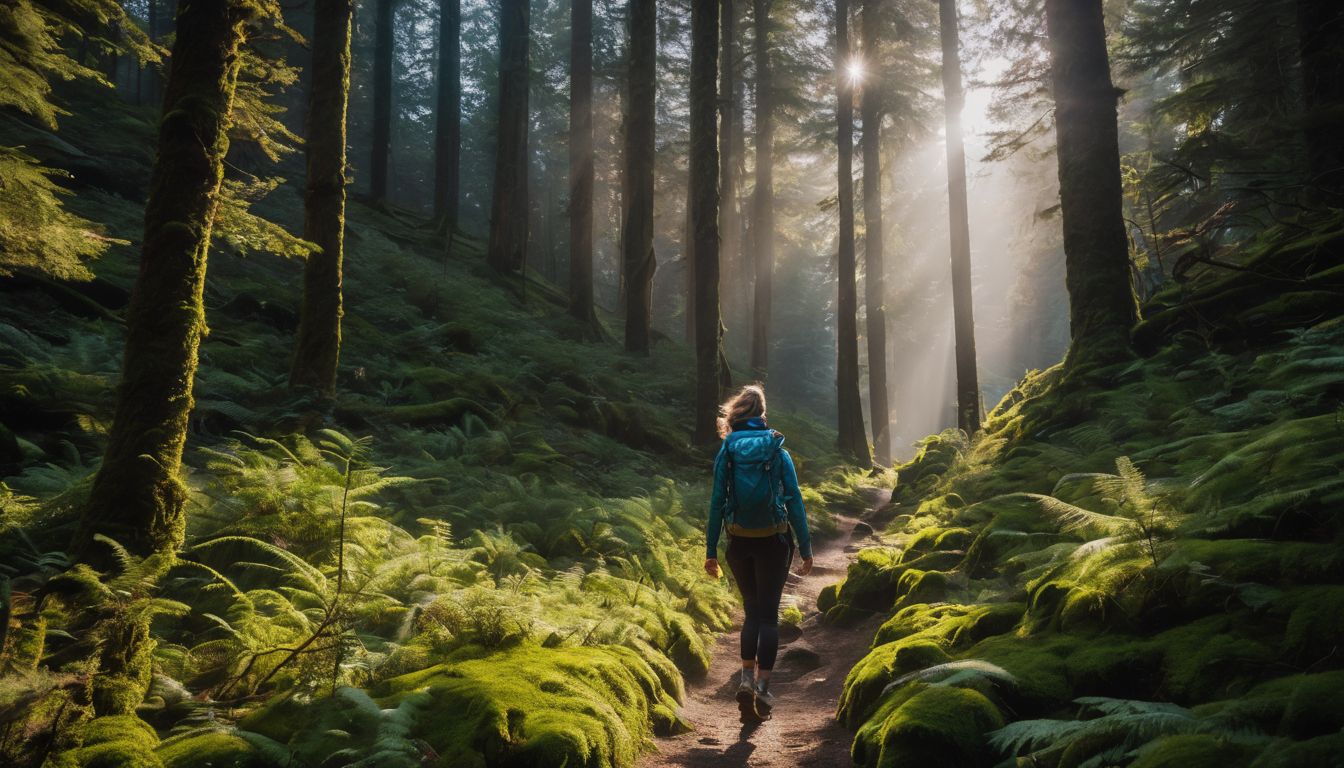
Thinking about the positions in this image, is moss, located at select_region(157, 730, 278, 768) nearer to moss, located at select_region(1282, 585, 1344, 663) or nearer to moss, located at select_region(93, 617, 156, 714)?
moss, located at select_region(93, 617, 156, 714)

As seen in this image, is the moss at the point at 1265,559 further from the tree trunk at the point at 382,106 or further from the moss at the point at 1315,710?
the tree trunk at the point at 382,106

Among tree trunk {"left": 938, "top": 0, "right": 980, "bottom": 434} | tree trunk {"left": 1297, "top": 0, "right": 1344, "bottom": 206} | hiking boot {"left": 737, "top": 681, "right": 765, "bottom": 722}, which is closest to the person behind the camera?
hiking boot {"left": 737, "top": 681, "right": 765, "bottom": 722}

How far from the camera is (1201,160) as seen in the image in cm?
1323

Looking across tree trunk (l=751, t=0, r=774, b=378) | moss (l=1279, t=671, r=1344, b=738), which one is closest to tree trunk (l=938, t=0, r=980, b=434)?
tree trunk (l=751, t=0, r=774, b=378)

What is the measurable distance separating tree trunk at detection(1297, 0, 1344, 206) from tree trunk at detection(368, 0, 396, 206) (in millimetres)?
22299

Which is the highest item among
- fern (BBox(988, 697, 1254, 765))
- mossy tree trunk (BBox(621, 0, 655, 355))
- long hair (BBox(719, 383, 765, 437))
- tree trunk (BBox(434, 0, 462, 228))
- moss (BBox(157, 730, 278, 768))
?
tree trunk (BBox(434, 0, 462, 228))

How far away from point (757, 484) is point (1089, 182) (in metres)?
7.93

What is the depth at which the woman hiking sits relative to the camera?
5.26 meters

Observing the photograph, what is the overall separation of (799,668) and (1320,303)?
6243 mm

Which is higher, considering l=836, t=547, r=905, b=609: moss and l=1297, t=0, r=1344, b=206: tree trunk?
l=1297, t=0, r=1344, b=206: tree trunk

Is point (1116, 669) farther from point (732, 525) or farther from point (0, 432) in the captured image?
point (0, 432)

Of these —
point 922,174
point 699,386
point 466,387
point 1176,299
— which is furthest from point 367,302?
point 922,174

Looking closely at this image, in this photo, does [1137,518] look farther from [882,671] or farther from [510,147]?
[510,147]

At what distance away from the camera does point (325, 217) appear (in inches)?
341
